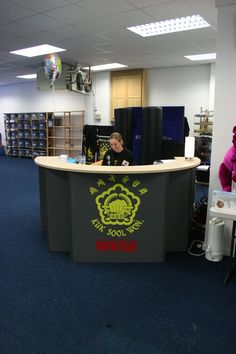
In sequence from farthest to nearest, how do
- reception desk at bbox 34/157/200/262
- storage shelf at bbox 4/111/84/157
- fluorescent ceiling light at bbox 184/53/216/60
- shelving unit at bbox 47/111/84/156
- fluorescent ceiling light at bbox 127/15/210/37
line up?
storage shelf at bbox 4/111/84/157 → shelving unit at bbox 47/111/84/156 → fluorescent ceiling light at bbox 184/53/216/60 → fluorescent ceiling light at bbox 127/15/210/37 → reception desk at bbox 34/157/200/262

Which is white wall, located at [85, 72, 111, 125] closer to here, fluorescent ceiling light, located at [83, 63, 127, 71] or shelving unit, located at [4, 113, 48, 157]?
fluorescent ceiling light, located at [83, 63, 127, 71]

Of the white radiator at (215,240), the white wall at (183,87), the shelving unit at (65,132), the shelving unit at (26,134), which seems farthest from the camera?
the shelving unit at (26,134)

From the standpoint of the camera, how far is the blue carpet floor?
192cm

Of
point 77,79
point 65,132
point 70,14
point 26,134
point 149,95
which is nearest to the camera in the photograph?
point 70,14

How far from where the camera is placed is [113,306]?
2.30m

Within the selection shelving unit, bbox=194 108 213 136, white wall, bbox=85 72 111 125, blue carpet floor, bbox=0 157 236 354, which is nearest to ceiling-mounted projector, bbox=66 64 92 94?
white wall, bbox=85 72 111 125

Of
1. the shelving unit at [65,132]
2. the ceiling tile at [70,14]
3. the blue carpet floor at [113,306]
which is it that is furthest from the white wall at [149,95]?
the blue carpet floor at [113,306]

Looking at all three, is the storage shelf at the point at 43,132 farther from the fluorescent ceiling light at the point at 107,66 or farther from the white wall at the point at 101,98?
the fluorescent ceiling light at the point at 107,66

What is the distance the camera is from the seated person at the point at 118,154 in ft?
11.9

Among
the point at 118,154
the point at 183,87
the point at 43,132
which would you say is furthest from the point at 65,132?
the point at 118,154

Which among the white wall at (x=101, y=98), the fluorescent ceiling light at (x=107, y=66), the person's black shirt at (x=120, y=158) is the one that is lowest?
the person's black shirt at (x=120, y=158)

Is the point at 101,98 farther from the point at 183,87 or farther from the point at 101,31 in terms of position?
the point at 101,31

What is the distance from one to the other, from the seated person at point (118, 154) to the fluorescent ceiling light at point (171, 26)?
7.08ft

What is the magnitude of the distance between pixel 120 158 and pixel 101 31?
248 centimetres
